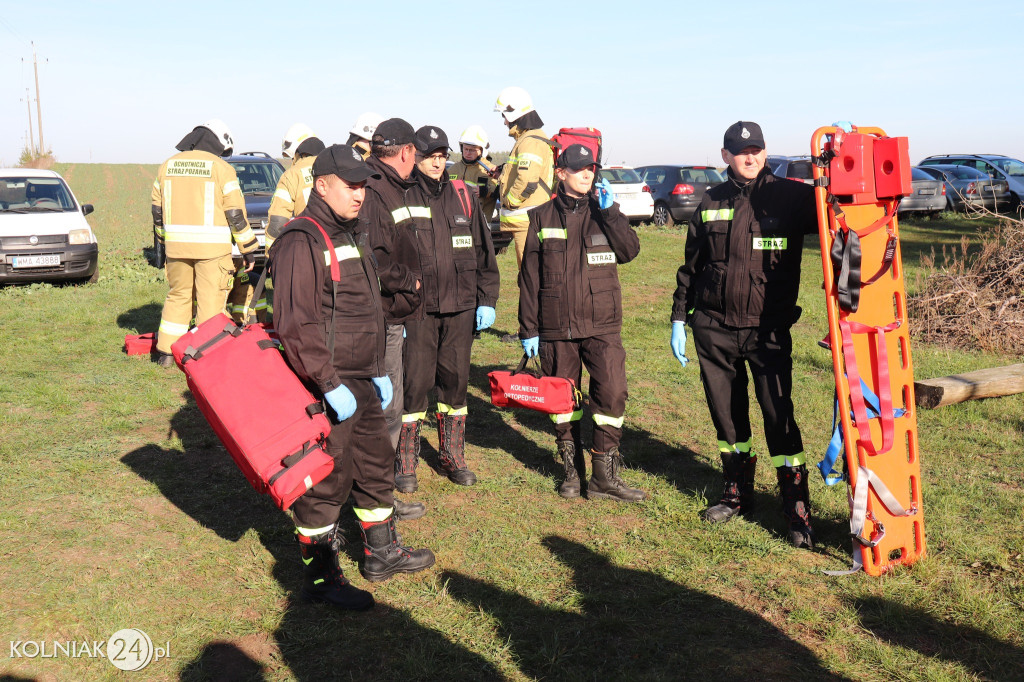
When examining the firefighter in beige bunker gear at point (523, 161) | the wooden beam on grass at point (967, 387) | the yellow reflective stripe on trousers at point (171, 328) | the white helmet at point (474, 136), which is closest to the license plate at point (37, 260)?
the yellow reflective stripe on trousers at point (171, 328)

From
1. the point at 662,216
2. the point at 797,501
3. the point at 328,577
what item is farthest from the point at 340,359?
the point at 662,216

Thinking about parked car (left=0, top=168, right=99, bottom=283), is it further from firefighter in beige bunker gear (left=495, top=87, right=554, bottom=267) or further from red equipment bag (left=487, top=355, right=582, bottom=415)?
red equipment bag (left=487, top=355, right=582, bottom=415)

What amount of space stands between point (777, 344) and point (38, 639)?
13.0ft

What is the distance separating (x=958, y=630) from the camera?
12.3 ft

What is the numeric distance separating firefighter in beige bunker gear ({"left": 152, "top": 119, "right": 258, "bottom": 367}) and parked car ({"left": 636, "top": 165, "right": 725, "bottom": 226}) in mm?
13798

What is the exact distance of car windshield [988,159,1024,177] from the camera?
23.6 metres

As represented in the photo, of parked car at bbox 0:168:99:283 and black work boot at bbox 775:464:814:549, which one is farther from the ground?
parked car at bbox 0:168:99:283

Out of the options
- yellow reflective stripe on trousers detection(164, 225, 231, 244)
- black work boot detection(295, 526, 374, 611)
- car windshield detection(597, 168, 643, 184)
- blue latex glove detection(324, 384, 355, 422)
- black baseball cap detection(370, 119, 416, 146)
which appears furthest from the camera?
car windshield detection(597, 168, 643, 184)

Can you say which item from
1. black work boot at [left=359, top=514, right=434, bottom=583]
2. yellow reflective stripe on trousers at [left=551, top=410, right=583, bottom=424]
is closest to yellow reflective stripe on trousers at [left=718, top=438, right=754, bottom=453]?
yellow reflective stripe on trousers at [left=551, top=410, right=583, bottom=424]

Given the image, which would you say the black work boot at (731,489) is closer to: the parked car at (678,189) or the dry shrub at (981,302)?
the dry shrub at (981,302)

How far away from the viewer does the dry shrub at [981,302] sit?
8.98 meters

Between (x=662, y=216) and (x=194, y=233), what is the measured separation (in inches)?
570

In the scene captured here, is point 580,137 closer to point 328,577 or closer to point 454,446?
point 454,446

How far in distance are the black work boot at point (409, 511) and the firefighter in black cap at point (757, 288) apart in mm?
1948
